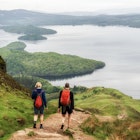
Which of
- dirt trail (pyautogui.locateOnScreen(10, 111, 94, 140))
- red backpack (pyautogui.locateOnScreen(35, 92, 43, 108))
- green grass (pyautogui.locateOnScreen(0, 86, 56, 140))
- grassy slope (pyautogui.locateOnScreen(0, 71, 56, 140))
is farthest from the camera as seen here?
grassy slope (pyautogui.locateOnScreen(0, 71, 56, 140))

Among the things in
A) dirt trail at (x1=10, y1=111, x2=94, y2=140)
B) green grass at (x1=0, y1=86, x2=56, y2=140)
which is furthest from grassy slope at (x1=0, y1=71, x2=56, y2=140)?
dirt trail at (x1=10, y1=111, x2=94, y2=140)

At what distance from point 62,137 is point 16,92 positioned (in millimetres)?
17367

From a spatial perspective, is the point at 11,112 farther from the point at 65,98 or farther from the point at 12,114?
the point at 65,98

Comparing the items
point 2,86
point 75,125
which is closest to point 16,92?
point 2,86

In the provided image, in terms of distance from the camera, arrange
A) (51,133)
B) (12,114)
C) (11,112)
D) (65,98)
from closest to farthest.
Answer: (51,133)
(65,98)
(12,114)
(11,112)

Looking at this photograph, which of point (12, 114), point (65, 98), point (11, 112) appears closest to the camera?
point (65, 98)

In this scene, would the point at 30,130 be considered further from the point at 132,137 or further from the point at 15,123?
the point at 132,137

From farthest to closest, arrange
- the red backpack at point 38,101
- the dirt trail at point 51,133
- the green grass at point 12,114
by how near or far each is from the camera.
→ 1. the green grass at point 12,114
2. the red backpack at point 38,101
3. the dirt trail at point 51,133

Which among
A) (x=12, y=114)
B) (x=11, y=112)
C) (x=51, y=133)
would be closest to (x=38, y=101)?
(x=51, y=133)

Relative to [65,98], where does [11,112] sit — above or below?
below

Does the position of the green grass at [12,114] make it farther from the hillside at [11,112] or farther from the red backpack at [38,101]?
the red backpack at [38,101]

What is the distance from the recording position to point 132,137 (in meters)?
22.8

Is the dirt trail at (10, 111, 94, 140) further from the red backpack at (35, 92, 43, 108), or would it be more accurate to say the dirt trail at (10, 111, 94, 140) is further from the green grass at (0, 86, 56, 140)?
the red backpack at (35, 92, 43, 108)

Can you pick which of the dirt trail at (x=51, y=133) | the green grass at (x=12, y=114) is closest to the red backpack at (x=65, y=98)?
the dirt trail at (x=51, y=133)
